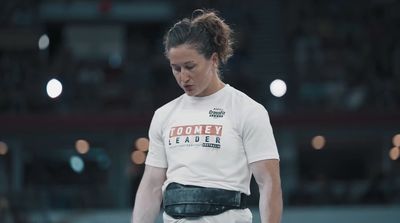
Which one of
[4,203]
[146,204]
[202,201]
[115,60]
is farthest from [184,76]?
[115,60]

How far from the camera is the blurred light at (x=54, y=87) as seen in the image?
18.5 m

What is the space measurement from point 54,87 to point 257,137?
14.7 metres

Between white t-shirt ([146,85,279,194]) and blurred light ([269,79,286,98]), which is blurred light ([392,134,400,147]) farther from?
white t-shirt ([146,85,279,194])

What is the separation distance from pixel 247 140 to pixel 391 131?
16484 millimetres

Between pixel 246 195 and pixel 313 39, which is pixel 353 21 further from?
pixel 246 195

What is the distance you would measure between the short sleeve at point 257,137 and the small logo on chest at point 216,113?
0.37 feet

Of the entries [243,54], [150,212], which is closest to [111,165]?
[243,54]

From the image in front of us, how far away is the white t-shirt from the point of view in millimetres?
4168

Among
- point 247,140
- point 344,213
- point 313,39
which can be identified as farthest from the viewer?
point 313,39

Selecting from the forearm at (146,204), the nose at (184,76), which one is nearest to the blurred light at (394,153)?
the forearm at (146,204)

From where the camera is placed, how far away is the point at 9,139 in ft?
66.1

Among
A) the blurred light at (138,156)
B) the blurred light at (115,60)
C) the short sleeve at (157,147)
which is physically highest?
the blurred light at (115,60)

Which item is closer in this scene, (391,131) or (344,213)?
(344,213)

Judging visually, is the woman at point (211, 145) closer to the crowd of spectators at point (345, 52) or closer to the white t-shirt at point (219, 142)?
the white t-shirt at point (219, 142)
